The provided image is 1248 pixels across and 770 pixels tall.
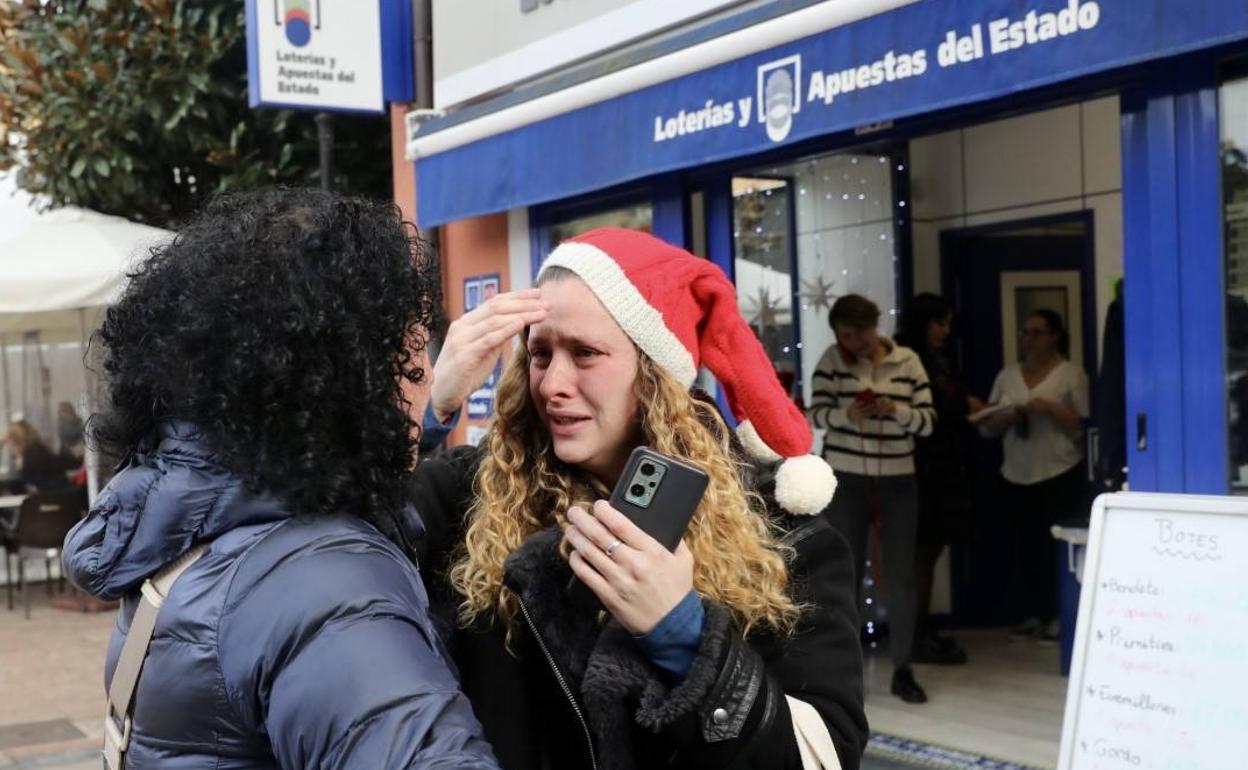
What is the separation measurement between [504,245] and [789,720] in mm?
6583

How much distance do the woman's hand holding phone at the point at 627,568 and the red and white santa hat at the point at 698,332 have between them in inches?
18.6

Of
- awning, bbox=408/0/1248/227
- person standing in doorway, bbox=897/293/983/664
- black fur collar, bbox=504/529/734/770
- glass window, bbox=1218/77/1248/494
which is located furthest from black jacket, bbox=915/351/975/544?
black fur collar, bbox=504/529/734/770

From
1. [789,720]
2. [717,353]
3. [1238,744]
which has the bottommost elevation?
[1238,744]

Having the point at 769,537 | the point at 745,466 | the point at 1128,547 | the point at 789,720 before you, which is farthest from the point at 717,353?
the point at 1128,547

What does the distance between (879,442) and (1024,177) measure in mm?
2140

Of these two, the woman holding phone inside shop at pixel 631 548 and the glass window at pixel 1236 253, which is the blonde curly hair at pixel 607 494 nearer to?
the woman holding phone inside shop at pixel 631 548

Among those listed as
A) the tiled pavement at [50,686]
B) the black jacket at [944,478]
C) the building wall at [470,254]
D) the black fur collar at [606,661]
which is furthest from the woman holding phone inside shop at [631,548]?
the building wall at [470,254]

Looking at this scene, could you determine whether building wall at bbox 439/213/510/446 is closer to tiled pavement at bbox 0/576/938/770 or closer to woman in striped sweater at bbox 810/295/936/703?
woman in striped sweater at bbox 810/295/936/703

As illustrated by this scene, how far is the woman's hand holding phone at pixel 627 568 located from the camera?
1.66 m

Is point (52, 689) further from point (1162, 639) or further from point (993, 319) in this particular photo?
point (1162, 639)

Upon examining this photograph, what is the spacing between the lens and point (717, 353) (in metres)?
2.24

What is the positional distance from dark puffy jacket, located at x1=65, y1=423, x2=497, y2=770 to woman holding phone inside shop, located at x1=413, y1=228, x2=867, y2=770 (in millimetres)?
358

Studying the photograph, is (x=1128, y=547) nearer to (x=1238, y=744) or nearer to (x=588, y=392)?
(x=1238, y=744)

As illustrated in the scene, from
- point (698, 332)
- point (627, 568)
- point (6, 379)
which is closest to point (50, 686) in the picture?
point (698, 332)
